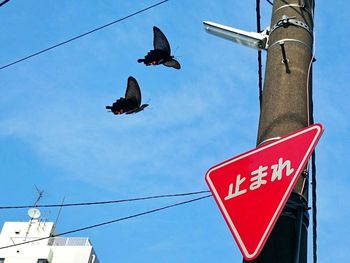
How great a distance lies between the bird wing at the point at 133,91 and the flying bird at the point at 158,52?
0.36 m

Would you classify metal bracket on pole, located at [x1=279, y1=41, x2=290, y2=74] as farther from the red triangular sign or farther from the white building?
the white building

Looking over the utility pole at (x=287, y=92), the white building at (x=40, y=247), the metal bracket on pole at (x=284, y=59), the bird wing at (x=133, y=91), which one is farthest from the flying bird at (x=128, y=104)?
the white building at (x=40, y=247)

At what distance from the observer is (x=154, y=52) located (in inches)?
256

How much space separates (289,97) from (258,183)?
2.51 ft


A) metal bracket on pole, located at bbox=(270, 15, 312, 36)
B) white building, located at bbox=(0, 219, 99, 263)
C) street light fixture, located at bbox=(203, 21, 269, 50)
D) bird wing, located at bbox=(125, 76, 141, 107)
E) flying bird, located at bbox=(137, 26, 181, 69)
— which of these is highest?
white building, located at bbox=(0, 219, 99, 263)

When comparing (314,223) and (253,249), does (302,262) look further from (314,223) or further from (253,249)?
(314,223)

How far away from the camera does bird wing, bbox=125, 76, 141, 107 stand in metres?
6.20

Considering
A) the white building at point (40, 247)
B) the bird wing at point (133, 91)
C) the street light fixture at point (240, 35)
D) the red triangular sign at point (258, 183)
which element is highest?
the white building at point (40, 247)

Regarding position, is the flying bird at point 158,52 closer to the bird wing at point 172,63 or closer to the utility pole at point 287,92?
the bird wing at point 172,63

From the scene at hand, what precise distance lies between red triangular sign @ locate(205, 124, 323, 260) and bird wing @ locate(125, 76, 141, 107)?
139 inches

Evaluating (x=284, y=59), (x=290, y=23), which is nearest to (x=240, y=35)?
(x=290, y=23)

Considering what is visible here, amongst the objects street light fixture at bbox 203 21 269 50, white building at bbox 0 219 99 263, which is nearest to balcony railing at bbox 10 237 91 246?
white building at bbox 0 219 99 263

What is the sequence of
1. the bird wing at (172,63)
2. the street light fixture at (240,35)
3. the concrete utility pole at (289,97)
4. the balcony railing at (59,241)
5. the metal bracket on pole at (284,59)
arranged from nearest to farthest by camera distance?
the concrete utility pole at (289,97) < the metal bracket on pole at (284,59) < the street light fixture at (240,35) < the bird wing at (172,63) < the balcony railing at (59,241)

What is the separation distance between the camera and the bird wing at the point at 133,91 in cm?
620
